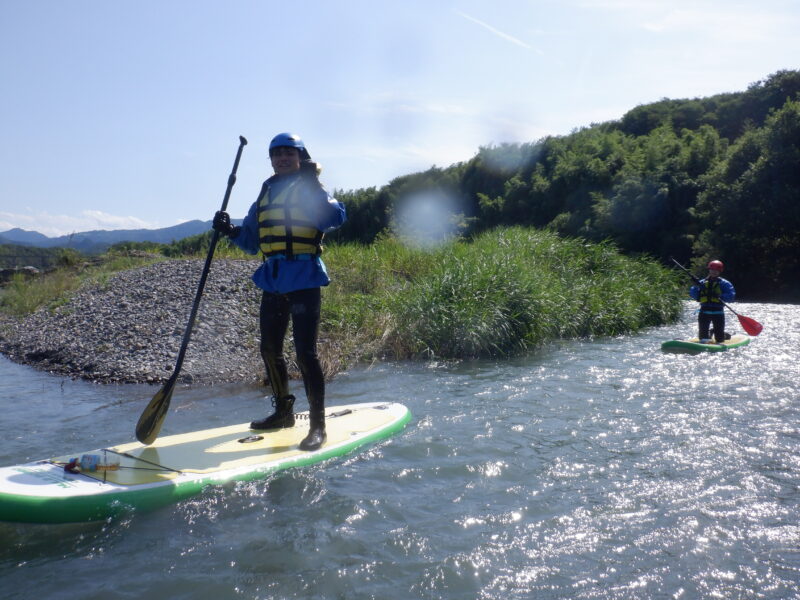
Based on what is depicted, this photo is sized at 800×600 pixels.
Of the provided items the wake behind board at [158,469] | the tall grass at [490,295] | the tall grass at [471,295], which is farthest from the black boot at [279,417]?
the tall grass at [490,295]

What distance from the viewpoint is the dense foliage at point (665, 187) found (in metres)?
20.7

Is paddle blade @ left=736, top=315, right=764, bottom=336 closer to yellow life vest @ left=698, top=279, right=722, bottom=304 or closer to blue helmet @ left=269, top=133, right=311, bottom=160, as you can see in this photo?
yellow life vest @ left=698, top=279, right=722, bottom=304

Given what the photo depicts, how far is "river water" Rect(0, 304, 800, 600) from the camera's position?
109 inches

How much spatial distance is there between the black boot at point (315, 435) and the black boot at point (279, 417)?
1.18ft

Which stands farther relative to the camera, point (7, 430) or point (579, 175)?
point (579, 175)

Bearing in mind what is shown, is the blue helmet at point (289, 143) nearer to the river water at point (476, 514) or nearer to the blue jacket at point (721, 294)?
the river water at point (476, 514)

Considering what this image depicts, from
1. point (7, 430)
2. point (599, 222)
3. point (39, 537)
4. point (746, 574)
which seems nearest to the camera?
point (746, 574)

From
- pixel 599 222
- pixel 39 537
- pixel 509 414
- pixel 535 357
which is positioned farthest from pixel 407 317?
pixel 599 222

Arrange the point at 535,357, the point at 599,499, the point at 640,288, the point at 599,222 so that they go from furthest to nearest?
1. the point at 599,222
2. the point at 640,288
3. the point at 535,357
4. the point at 599,499

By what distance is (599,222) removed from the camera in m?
26.3

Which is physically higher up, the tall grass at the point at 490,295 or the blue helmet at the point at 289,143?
the blue helmet at the point at 289,143

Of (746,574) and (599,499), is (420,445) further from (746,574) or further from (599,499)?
(746,574)

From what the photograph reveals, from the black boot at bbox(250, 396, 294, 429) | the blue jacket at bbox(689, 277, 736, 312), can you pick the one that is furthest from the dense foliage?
the black boot at bbox(250, 396, 294, 429)

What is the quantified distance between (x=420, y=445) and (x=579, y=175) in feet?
92.8
